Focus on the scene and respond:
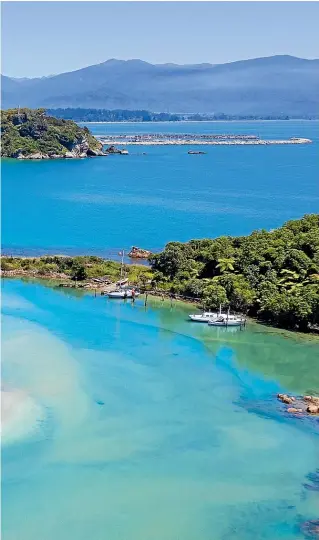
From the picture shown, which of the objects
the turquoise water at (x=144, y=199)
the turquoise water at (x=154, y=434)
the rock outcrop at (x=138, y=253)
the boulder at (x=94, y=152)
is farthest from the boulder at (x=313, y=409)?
the boulder at (x=94, y=152)

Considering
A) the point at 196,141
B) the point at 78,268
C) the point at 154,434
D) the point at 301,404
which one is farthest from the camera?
the point at 196,141

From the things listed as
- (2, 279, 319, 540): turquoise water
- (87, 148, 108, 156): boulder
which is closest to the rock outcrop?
(2, 279, 319, 540): turquoise water

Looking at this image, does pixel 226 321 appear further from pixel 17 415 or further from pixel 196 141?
pixel 196 141

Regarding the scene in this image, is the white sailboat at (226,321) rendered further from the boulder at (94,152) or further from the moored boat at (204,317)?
the boulder at (94,152)

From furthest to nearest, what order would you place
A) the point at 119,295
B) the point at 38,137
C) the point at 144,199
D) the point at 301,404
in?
1. the point at 38,137
2. the point at 144,199
3. the point at 119,295
4. the point at 301,404

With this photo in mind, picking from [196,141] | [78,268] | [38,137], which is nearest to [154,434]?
[78,268]

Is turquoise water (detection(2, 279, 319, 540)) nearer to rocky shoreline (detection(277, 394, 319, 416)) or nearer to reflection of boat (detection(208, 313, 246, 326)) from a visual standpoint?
rocky shoreline (detection(277, 394, 319, 416))
